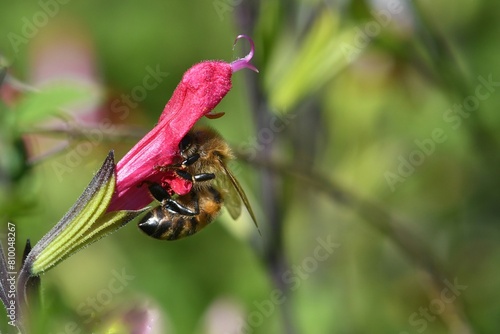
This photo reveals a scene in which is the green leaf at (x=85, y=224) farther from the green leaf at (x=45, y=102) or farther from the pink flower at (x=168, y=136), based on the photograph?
the green leaf at (x=45, y=102)

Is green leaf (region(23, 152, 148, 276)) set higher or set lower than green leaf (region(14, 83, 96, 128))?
higher

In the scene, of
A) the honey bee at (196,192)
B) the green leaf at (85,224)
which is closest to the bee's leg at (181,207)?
the honey bee at (196,192)

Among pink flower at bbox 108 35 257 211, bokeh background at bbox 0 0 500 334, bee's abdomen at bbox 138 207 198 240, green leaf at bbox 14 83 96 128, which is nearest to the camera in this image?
pink flower at bbox 108 35 257 211

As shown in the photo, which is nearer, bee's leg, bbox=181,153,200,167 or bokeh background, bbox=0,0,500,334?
bee's leg, bbox=181,153,200,167

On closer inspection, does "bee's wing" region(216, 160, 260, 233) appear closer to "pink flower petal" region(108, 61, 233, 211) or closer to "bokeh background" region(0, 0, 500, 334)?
"pink flower petal" region(108, 61, 233, 211)

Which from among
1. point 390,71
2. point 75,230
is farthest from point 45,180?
point 75,230

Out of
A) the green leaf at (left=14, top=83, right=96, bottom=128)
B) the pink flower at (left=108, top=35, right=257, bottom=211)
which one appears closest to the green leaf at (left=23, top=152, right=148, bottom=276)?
the pink flower at (left=108, top=35, right=257, bottom=211)
